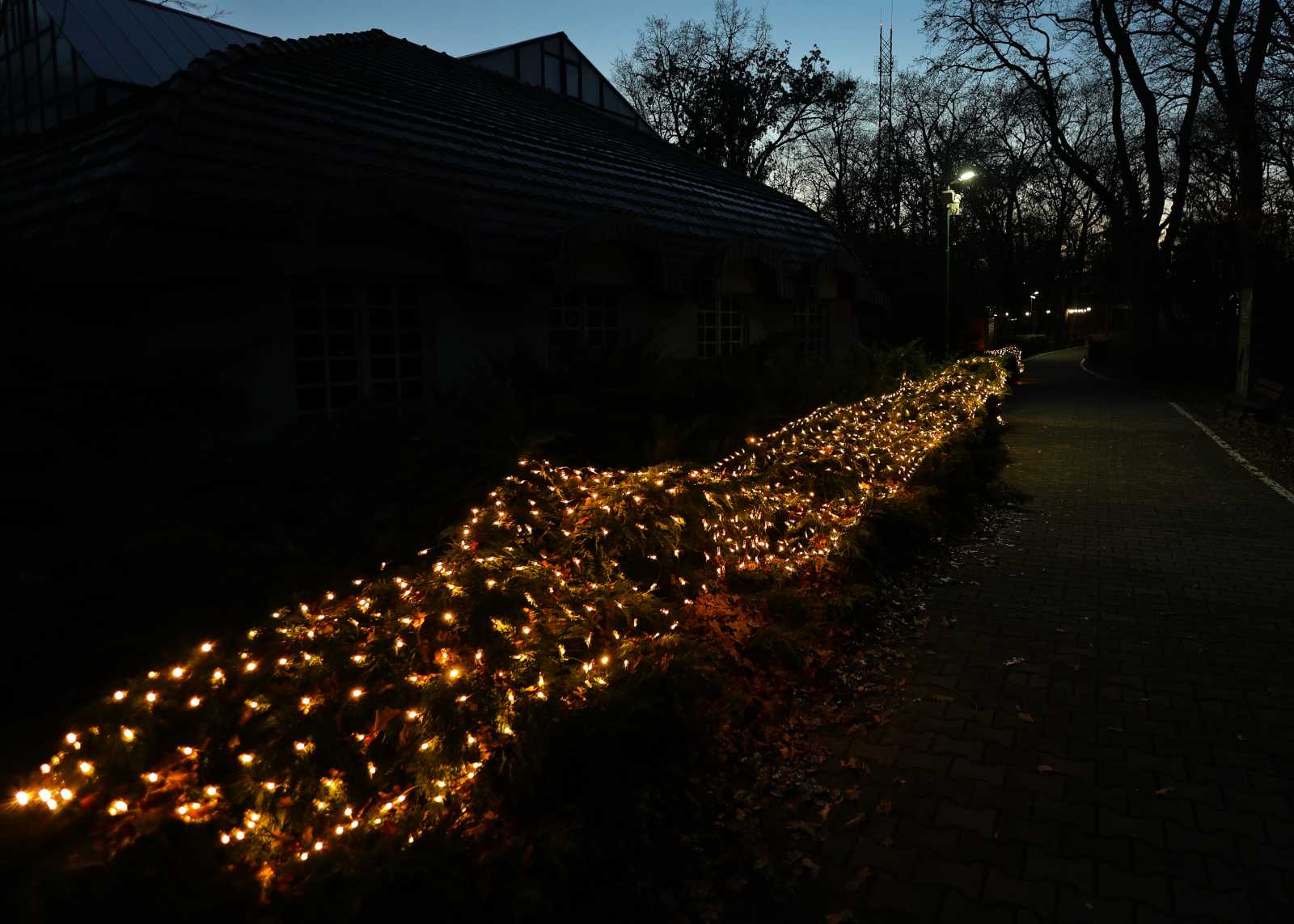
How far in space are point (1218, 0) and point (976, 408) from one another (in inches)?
761

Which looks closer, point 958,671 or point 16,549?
point 16,549

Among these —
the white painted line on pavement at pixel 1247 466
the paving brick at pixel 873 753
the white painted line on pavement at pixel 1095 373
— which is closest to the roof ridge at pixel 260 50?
the paving brick at pixel 873 753

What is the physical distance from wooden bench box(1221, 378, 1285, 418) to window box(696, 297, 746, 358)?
10443 millimetres

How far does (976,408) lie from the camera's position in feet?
42.7

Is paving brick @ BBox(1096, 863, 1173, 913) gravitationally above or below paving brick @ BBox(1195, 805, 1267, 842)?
below

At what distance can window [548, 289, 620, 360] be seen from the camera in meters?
11.2

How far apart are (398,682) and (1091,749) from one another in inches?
139

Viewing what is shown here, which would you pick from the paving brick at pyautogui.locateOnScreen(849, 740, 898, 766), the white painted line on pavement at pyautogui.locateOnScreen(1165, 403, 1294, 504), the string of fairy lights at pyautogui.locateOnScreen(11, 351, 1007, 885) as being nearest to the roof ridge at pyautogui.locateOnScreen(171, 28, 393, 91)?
the string of fairy lights at pyautogui.locateOnScreen(11, 351, 1007, 885)

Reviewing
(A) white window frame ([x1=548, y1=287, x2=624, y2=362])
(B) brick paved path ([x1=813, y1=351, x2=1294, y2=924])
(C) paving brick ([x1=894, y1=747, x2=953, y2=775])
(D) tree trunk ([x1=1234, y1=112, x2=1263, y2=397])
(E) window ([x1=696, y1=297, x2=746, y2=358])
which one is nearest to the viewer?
(B) brick paved path ([x1=813, y1=351, x2=1294, y2=924])

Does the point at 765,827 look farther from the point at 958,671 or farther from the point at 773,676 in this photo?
the point at 958,671

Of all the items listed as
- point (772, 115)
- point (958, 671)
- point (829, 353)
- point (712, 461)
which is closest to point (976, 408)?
point (829, 353)

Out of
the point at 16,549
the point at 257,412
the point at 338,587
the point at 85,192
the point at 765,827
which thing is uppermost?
the point at 85,192

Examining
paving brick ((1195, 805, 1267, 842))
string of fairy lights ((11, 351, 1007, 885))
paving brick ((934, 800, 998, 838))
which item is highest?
string of fairy lights ((11, 351, 1007, 885))

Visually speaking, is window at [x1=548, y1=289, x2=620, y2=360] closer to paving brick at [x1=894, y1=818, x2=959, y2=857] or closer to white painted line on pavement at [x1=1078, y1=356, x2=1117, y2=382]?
paving brick at [x1=894, y1=818, x2=959, y2=857]
